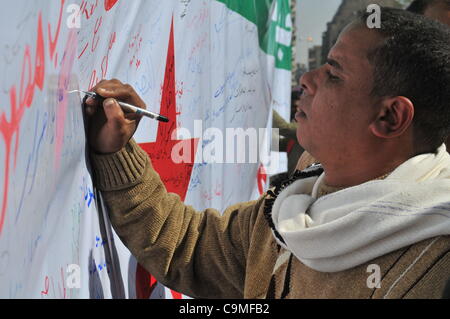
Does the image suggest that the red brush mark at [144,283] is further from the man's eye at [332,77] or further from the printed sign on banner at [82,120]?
the man's eye at [332,77]

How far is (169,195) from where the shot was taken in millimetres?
1274

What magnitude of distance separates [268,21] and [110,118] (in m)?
1.66

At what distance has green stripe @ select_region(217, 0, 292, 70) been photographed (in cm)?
202

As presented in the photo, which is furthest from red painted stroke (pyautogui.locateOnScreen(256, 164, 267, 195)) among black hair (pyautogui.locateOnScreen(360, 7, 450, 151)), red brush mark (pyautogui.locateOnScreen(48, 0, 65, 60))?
red brush mark (pyautogui.locateOnScreen(48, 0, 65, 60))

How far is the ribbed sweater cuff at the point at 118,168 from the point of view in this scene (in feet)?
3.52

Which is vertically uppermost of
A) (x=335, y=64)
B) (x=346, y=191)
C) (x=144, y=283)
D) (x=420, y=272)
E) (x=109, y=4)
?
(x=109, y=4)

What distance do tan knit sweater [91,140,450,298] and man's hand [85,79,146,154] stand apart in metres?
0.03

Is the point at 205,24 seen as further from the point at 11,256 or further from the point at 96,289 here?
the point at 11,256

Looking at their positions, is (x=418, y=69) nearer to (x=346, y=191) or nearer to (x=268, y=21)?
(x=346, y=191)

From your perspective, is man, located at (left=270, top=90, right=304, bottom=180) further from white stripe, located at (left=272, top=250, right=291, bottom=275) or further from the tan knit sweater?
white stripe, located at (left=272, top=250, right=291, bottom=275)

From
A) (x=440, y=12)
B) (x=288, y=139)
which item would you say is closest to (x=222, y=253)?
(x=440, y=12)

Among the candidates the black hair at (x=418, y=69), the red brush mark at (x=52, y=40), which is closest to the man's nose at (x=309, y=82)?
the black hair at (x=418, y=69)

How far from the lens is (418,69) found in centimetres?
106

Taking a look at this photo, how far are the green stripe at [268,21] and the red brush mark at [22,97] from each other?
1.04 metres
